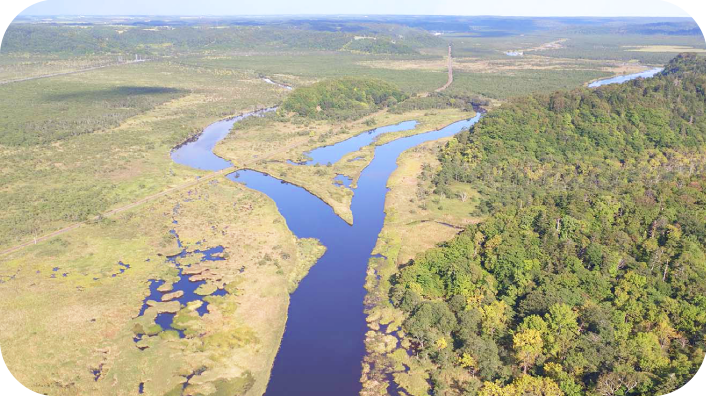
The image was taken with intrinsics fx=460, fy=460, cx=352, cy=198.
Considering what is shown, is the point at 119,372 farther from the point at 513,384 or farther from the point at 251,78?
the point at 251,78

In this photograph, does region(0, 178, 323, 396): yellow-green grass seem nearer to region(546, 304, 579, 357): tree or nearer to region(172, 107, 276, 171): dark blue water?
region(172, 107, 276, 171): dark blue water

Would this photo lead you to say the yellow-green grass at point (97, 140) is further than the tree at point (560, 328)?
Yes

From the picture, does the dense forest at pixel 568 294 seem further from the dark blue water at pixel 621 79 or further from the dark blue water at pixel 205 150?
the dark blue water at pixel 621 79

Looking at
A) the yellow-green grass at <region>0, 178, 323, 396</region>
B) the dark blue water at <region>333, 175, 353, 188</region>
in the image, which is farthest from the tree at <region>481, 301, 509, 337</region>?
the dark blue water at <region>333, 175, 353, 188</region>

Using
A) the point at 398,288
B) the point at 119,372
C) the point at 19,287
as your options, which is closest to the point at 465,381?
the point at 398,288

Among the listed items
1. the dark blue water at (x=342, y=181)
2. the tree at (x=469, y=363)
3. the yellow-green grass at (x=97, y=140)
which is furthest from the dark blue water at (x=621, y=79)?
the tree at (x=469, y=363)

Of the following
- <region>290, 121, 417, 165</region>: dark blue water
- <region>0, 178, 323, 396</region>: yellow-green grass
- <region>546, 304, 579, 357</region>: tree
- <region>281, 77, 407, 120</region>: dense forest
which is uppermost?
<region>281, 77, 407, 120</region>: dense forest
